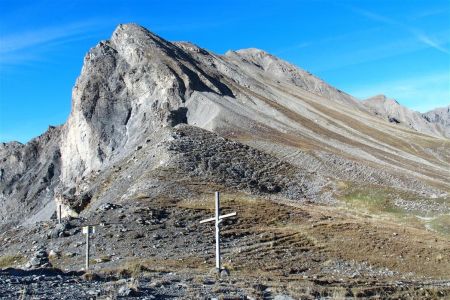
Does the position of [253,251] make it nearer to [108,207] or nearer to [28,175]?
[108,207]

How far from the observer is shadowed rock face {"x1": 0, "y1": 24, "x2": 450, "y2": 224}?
209 ft

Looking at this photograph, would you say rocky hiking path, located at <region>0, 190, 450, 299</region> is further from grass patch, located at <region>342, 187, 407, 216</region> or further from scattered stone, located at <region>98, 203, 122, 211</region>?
grass patch, located at <region>342, 187, 407, 216</region>

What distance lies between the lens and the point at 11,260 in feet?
113

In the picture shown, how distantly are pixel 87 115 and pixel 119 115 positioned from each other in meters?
7.62

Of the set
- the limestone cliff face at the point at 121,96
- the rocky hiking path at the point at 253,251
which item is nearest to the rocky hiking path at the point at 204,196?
the rocky hiking path at the point at 253,251

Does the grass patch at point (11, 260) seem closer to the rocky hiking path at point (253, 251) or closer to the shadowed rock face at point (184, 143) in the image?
the rocky hiking path at point (253, 251)

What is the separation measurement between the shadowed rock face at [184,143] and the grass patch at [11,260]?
51.7ft

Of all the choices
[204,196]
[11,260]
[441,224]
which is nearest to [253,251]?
[11,260]

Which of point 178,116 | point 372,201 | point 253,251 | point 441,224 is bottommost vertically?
point 253,251

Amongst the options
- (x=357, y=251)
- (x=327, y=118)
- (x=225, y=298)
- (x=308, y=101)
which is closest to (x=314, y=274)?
(x=357, y=251)

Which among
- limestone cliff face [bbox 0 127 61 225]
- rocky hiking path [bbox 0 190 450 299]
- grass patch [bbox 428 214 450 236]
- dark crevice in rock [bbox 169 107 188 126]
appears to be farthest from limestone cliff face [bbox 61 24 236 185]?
rocky hiking path [bbox 0 190 450 299]

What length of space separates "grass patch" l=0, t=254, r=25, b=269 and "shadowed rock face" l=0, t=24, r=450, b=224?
1577 cm

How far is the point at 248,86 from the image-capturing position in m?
148

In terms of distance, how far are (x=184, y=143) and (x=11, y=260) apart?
34051 millimetres
